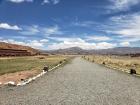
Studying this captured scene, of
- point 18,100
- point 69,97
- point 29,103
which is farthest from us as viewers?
point 69,97

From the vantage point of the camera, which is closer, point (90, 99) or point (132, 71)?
point (90, 99)

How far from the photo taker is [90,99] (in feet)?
43.9

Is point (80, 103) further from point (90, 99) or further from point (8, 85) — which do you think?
point (8, 85)

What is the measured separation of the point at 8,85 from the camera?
19.2 metres

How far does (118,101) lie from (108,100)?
0.47 m

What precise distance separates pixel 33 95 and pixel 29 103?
2379 millimetres

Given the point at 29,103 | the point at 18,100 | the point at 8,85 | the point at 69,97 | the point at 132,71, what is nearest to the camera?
the point at 29,103

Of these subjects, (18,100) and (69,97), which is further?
(69,97)

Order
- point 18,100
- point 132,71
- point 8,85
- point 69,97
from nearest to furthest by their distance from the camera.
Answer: point 18,100 < point 69,97 < point 8,85 < point 132,71

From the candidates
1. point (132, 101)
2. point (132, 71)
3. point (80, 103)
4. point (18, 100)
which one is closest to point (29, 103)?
point (18, 100)

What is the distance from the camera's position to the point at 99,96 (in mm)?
14320

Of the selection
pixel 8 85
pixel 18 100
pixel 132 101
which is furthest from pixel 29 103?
pixel 8 85

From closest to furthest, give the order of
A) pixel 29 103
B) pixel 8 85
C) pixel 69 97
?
pixel 29 103, pixel 69 97, pixel 8 85

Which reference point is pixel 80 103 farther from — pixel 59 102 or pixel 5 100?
pixel 5 100
